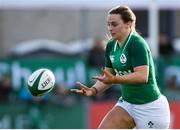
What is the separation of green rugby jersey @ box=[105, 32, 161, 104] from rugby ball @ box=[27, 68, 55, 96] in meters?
0.64

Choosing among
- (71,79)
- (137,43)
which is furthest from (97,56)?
(137,43)

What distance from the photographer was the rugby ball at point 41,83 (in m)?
8.22

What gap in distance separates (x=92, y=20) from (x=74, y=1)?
322 centimetres

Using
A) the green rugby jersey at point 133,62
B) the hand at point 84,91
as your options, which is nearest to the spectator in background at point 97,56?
the green rugby jersey at point 133,62

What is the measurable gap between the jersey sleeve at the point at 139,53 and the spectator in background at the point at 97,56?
6.88 metres

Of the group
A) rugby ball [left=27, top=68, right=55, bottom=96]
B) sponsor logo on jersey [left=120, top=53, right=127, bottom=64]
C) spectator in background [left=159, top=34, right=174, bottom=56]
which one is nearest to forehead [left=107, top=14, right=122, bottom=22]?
sponsor logo on jersey [left=120, top=53, right=127, bottom=64]

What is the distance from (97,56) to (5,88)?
173cm

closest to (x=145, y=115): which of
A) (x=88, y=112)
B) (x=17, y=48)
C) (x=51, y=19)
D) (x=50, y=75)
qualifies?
(x=50, y=75)

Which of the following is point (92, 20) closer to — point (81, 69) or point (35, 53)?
point (35, 53)

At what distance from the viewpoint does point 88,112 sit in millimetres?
14484

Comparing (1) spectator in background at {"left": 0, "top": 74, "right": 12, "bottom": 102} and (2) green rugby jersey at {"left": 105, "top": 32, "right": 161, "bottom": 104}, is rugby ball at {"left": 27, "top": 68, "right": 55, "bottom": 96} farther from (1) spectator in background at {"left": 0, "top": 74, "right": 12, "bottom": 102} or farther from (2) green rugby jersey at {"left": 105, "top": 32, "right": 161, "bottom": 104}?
(1) spectator in background at {"left": 0, "top": 74, "right": 12, "bottom": 102}

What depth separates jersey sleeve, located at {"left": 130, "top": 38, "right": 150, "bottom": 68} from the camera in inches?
305

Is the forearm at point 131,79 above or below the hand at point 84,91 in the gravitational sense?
above

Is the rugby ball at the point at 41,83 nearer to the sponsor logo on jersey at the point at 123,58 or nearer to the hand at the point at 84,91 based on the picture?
the hand at the point at 84,91
